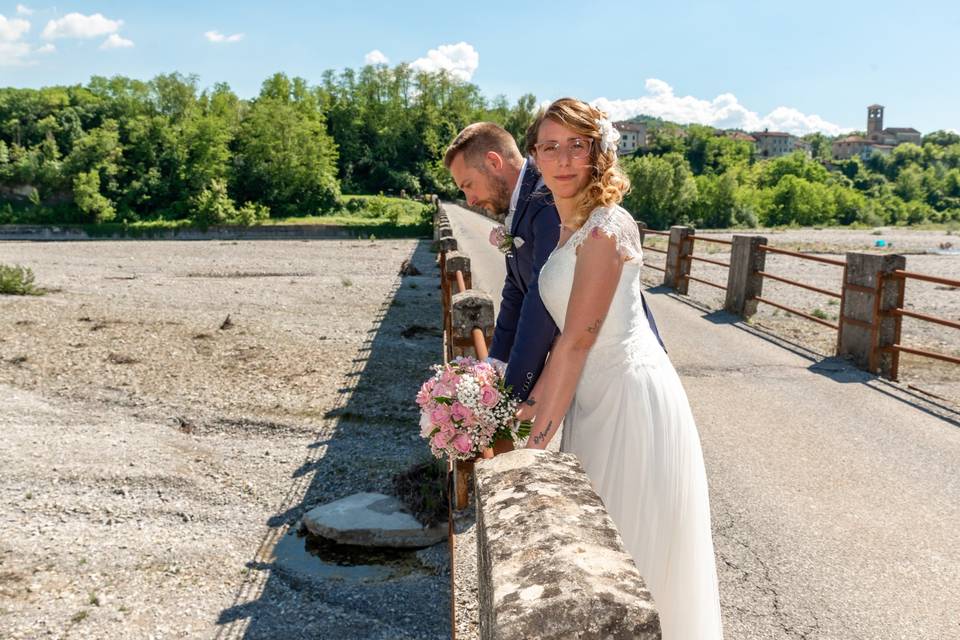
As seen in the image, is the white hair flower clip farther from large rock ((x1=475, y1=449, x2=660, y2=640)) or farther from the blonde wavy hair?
large rock ((x1=475, y1=449, x2=660, y2=640))

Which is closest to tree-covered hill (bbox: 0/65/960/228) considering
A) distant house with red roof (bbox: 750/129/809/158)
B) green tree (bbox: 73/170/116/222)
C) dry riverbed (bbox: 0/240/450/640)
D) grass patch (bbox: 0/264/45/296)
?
green tree (bbox: 73/170/116/222)

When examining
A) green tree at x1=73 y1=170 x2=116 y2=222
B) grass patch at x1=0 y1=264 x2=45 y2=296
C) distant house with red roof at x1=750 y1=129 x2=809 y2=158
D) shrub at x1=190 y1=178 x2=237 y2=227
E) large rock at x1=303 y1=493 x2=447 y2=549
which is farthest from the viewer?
distant house with red roof at x1=750 y1=129 x2=809 y2=158

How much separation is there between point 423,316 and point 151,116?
7185 centimetres

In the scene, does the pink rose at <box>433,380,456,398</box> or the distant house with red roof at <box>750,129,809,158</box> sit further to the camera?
the distant house with red roof at <box>750,129,809,158</box>

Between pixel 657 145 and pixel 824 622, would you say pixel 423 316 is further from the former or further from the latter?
pixel 657 145

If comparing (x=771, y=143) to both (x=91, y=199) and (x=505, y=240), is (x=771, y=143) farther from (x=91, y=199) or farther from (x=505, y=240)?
(x=505, y=240)

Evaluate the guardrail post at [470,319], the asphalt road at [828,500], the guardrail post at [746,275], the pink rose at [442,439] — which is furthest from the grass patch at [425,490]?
the guardrail post at [746,275]

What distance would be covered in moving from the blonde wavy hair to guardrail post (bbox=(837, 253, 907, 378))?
691 centimetres

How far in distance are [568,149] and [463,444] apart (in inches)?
36.1

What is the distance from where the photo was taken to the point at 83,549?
20.6ft

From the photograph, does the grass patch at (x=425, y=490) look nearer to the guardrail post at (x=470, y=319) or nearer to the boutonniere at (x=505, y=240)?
the guardrail post at (x=470, y=319)

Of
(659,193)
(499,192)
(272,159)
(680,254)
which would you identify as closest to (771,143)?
(659,193)

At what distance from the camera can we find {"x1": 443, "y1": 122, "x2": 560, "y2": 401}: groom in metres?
2.26

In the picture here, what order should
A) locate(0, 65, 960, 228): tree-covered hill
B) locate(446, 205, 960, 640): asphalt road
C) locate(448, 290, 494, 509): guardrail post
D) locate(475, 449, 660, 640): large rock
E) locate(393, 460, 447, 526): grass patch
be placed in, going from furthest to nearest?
locate(0, 65, 960, 228): tree-covered hill < locate(393, 460, 447, 526): grass patch < locate(448, 290, 494, 509): guardrail post < locate(446, 205, 960, 640): asphalt road < locate(475, 449, 660, 640): large rock
